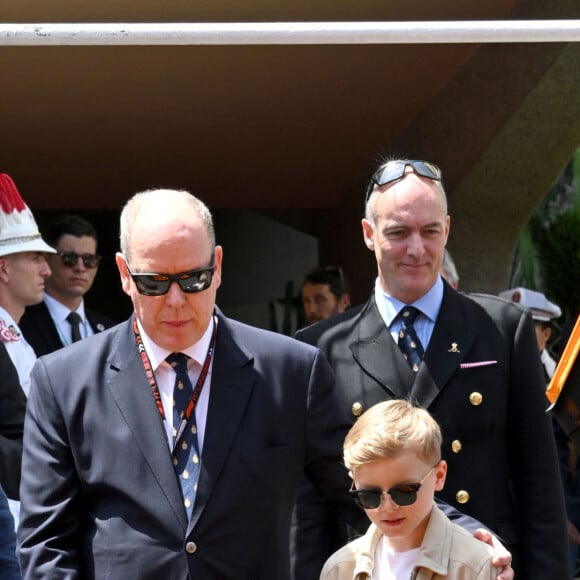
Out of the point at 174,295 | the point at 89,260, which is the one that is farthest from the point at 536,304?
the point at 174,295

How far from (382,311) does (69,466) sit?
1005 millimetres

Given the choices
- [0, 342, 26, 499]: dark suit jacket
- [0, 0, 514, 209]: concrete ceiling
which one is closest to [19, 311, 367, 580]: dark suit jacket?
[0, 342, 26, 499]: dark suit jacket

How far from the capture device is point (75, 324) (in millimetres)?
5641

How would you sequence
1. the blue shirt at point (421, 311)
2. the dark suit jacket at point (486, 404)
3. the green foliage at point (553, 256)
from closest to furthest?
the dark suit jacket at point (486, 404)
the blue shirt at point (421, 311)
the green foliage at point (553, 256)

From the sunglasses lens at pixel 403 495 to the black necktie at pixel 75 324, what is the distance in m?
3.21

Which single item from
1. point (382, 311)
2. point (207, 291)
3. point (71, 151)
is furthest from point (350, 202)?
point (207, 291)

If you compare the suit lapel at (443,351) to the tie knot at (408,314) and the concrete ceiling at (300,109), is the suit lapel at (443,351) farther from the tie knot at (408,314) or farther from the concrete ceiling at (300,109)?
the concrete ceiling at (300,109)

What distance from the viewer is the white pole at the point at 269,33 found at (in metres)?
3.22

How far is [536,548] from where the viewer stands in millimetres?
3096

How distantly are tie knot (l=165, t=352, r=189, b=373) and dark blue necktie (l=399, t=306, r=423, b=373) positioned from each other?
706 millimetres

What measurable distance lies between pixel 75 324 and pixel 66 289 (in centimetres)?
17

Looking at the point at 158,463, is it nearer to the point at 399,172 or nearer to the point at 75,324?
the point at 399,172

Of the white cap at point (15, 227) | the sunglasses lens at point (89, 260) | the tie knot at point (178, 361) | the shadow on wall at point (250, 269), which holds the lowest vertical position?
the shadow on wall at point (250, 269)

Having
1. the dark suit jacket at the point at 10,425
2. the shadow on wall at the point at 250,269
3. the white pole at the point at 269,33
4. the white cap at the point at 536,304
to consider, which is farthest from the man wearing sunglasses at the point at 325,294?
the shadow on wall at the point at 250,269
